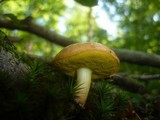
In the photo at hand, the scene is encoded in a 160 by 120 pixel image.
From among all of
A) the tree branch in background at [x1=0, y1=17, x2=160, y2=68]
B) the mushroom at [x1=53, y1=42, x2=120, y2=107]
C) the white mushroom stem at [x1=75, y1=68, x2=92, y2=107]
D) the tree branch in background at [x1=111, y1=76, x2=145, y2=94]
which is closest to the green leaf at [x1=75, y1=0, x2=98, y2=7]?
the mushroom at [x1=53, y1=42, x2=120, y2=107]

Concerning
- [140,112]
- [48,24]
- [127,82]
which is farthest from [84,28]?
[140,112]

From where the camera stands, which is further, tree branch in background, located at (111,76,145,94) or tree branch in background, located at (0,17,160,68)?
tree branch in background, located at (0,17,160,68)

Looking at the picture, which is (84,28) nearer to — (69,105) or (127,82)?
(127,82)

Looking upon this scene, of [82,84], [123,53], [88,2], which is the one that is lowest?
[123,53]

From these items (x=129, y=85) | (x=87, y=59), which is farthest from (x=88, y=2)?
(x=129, y=85)

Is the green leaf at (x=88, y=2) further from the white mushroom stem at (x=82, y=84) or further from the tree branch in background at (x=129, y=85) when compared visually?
the tree branch in background at (x=129, y=85)

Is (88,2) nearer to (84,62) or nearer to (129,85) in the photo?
(84,62)

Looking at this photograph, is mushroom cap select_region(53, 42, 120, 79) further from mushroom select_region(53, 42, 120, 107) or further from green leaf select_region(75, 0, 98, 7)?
green leaf select_region(75, 0, 98, 7)
